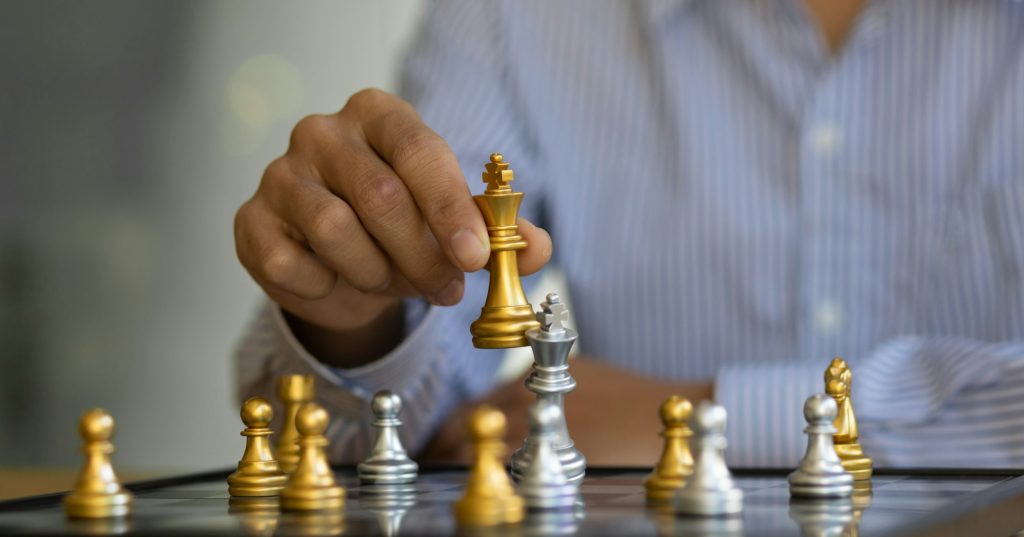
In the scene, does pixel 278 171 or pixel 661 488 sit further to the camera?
pixel 278 171

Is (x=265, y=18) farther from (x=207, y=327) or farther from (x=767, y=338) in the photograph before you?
(x=767, y=338)

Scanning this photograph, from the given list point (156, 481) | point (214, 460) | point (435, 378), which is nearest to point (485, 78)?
point (435, 378)

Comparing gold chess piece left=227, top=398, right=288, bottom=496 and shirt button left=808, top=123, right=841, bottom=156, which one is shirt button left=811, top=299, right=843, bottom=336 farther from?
gold chess piece left=227, top=398, right=288, bottom=496

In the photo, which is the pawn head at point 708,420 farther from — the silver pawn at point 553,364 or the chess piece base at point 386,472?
the chess piece base at point 386,472

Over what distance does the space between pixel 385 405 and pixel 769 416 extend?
596 millimetres

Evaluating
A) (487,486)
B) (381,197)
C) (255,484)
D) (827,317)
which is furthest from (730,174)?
(487,486)

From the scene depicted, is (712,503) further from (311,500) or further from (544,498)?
(311,500)

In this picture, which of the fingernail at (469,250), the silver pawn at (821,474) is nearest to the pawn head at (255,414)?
the fingernail at (469,250)

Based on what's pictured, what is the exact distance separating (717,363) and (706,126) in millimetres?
385

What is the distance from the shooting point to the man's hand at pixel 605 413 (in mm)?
1459

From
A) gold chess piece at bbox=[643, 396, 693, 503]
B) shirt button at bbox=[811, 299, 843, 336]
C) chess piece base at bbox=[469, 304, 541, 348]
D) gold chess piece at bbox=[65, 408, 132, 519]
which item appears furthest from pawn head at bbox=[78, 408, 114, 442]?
shirt button at bbox=[811, 299, 843, 336]

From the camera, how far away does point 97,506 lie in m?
0.83

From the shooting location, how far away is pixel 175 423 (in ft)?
11.9

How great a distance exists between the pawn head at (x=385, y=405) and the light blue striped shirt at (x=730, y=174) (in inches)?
21.6
